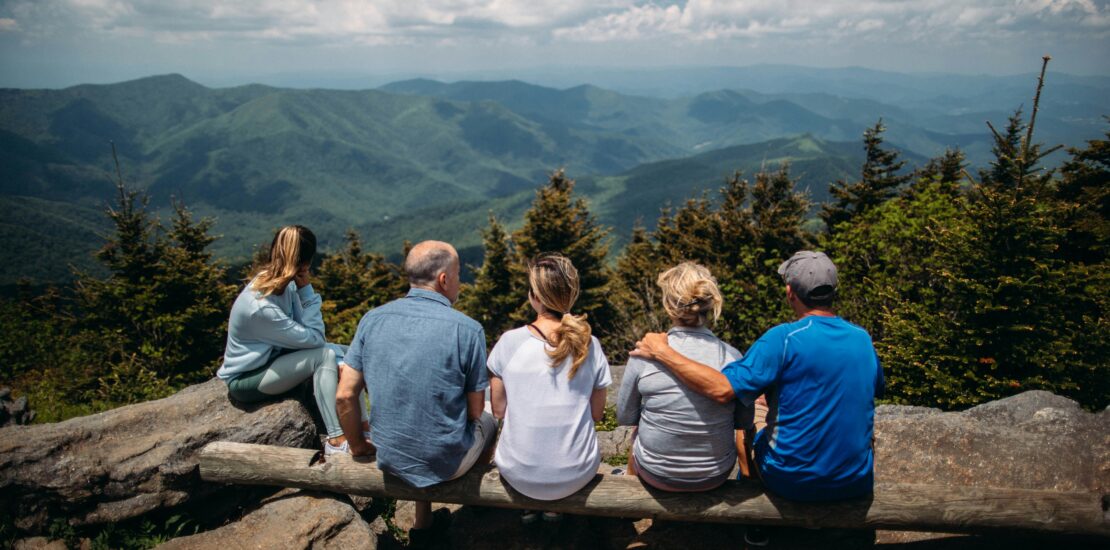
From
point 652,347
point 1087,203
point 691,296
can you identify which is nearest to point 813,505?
point 652,347

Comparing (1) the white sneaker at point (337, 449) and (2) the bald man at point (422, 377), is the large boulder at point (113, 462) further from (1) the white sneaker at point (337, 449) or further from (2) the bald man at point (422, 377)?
(2) the bald man at point (422, 377)

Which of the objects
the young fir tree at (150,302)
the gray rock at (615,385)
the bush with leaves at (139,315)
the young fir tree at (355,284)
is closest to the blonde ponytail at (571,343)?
the gray rock at (615,385)

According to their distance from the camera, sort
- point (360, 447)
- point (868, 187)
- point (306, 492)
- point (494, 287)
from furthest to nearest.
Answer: point (868, 187)
point (494, 287)
point (306, 492)
point (360, 447)

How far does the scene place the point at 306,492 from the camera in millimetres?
4617

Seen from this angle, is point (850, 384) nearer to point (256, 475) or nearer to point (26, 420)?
point (256, 475)

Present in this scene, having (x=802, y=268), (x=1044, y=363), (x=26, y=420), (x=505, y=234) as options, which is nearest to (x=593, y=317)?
(x=505, y=234)

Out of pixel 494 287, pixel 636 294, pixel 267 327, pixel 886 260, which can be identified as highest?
pixel 267 327

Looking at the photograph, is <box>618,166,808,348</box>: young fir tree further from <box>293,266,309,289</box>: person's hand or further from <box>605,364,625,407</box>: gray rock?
<box>293,266,309,289</box>: person's hand

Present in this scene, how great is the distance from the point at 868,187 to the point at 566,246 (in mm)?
16883

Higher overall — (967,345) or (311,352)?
(311,352)

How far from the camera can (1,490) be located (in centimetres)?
439

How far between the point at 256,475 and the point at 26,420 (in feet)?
19.9

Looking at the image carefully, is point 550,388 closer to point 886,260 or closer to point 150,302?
point 886,260

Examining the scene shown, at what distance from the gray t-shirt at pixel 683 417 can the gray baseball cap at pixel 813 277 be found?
2.18ft
